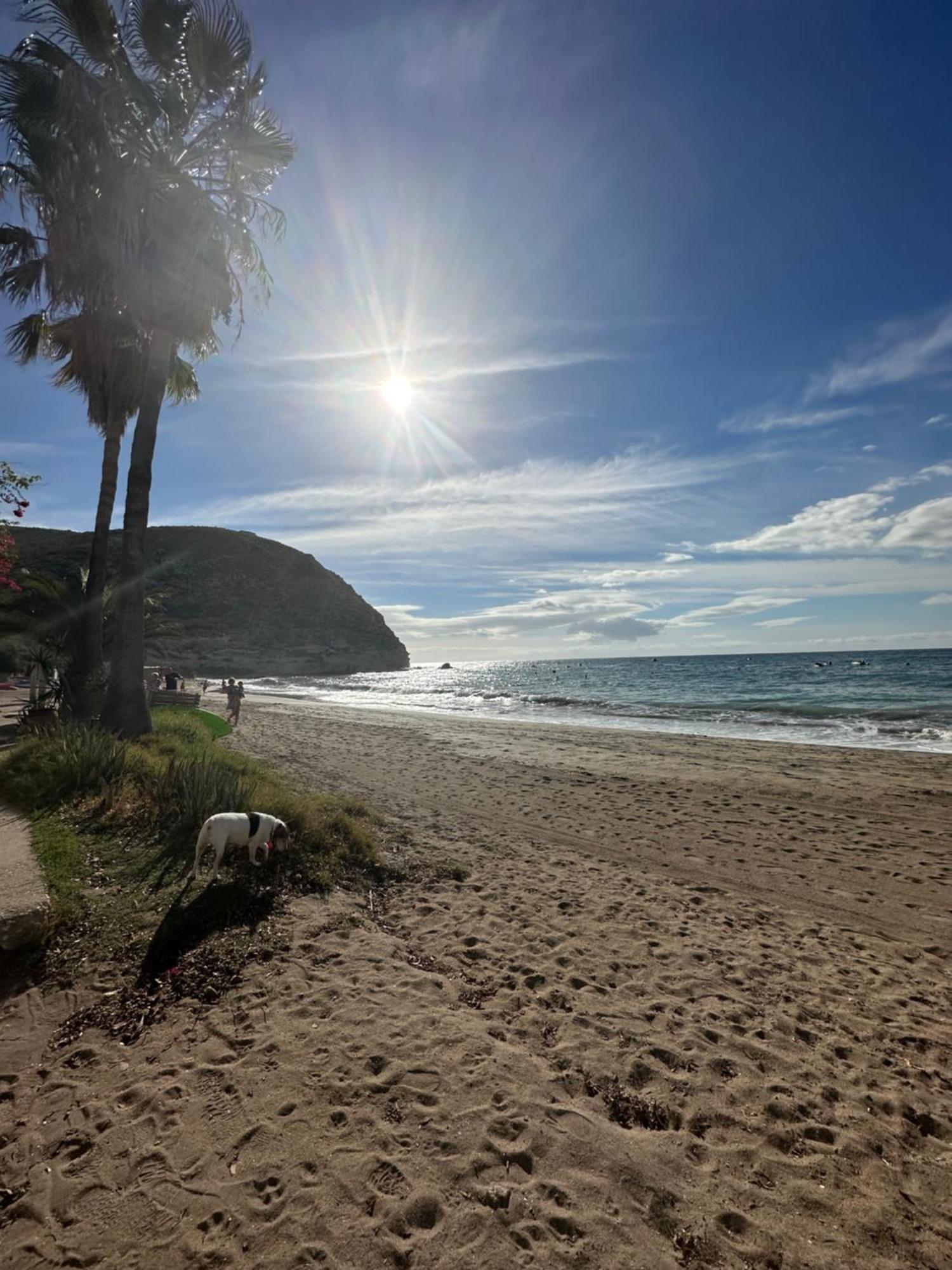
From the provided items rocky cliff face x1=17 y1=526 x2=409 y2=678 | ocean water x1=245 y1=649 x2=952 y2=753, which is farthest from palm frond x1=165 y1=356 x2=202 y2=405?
rocky cliff face x1=17 y1=526 x2=409 y2=678

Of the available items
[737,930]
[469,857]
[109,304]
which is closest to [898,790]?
[737,930]

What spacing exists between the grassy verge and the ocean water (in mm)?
18515

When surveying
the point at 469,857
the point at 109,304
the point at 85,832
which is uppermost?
the point at 109,304

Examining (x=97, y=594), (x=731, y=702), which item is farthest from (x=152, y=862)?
(x=731, y=702)

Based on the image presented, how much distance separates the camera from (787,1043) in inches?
167

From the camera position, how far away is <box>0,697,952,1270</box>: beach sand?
105 inches

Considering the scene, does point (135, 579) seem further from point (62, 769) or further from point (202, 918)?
point (202, 918)

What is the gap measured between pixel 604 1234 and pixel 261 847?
468 centimetres

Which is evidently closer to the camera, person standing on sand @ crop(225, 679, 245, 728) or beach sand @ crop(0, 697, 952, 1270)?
beach sand @ crop(0, 697, 952, 1270)

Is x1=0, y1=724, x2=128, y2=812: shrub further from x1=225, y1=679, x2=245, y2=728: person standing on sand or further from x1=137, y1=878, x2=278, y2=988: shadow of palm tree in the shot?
x1=225, y1=679, x2=245, y2=728: person standing on sand

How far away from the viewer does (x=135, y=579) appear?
39.3 feet

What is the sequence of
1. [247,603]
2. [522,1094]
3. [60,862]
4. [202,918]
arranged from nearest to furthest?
1. [522,1094]
2. [202,918]
3. [60,862]
4. [247,603]

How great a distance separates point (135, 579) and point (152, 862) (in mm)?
7670

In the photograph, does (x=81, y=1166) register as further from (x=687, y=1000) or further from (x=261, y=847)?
(x=687, y=1000)
